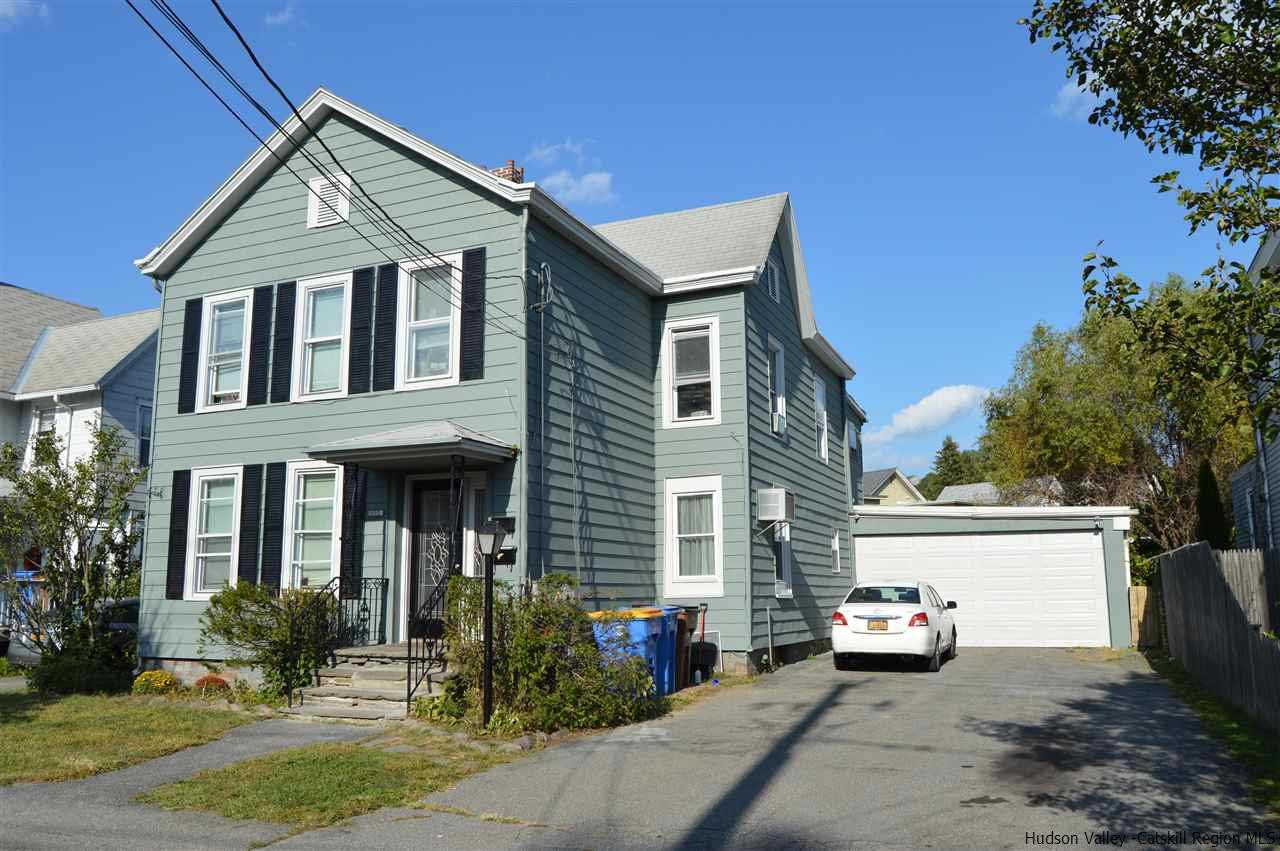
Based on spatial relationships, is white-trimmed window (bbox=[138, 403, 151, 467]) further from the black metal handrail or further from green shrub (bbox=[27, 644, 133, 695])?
the black metal handrail

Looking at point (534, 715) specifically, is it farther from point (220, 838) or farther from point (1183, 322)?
point (1183, 322)

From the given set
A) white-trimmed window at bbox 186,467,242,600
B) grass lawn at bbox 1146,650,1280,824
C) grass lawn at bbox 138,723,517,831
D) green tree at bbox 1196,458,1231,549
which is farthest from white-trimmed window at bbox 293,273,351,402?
green tree at bbox 1196,458,1231,549

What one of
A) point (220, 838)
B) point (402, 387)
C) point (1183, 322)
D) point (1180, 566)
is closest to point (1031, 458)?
point (1180, 566)

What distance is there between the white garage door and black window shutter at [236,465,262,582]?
13.7 metres

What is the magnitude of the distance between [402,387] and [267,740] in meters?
5.04

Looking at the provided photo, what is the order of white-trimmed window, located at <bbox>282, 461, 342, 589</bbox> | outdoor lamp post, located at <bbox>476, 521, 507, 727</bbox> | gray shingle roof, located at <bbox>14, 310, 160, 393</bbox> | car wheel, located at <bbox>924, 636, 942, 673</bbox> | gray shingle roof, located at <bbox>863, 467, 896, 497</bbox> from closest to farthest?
outdoor lamp post, located at <bbox>476, 521, 507, 727</bbox>
white-trimmed window, located at <bbox>282, 461, 342, 589</bbox>
car wheel, located at <bbox>924, 636, 942, 673</bbox>
gray shingle roof, located at <bbox>14, 310, 160, 393</bbox>
gray shingle roof, located at <bbox>863, 467, 896, 497</bbox>

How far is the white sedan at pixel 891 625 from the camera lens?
15.2 metres

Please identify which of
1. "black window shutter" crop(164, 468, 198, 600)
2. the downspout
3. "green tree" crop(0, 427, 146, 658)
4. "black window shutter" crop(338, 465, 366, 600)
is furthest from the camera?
the downspout

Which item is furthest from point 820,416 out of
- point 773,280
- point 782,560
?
point 782,560

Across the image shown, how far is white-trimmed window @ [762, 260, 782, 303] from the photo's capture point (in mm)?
18109

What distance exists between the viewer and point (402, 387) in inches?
540

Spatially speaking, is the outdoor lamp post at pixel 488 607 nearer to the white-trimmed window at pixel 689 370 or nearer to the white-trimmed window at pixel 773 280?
the white-trimmed window at pixel 689 370

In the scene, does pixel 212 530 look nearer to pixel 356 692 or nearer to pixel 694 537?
pixel 356 692

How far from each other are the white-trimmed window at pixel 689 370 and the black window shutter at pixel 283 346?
5.87 m
